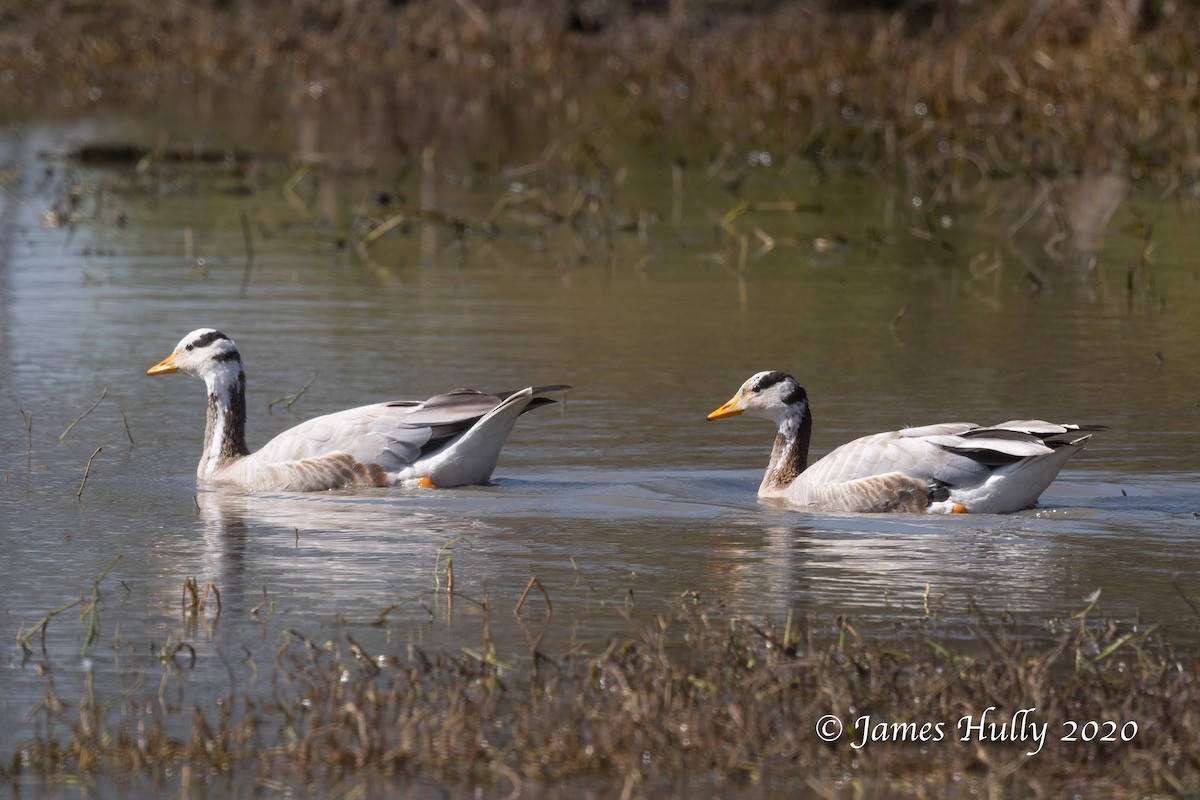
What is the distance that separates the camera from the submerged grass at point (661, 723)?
577 cm

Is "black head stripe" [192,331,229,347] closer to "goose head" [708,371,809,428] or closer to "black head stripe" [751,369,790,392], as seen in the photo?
"goose head" [708,371,809,428]

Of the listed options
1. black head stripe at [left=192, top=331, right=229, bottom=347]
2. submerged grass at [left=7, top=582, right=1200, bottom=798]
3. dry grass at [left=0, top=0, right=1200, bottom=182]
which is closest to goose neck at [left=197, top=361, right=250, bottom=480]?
black head stripe at [left=192, top=331, right=229, bottom=347]

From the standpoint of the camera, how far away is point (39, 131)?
1198 inches

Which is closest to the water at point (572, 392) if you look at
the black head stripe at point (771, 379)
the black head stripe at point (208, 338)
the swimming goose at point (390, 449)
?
the swimming goose at point (390, 449)

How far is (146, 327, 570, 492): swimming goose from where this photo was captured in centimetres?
1027

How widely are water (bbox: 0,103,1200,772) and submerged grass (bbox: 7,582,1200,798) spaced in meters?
0.38

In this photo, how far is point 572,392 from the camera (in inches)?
503

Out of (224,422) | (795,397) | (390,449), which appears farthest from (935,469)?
(224,422)

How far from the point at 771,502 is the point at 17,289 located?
880 centimetres

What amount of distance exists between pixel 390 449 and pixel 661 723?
460 centimetres

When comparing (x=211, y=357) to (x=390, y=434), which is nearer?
(x=390, y=434)

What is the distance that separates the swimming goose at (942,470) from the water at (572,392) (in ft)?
0.62

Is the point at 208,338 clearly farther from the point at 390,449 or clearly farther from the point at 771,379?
the point at 771,379

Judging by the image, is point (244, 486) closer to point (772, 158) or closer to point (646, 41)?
point (772, 158)
